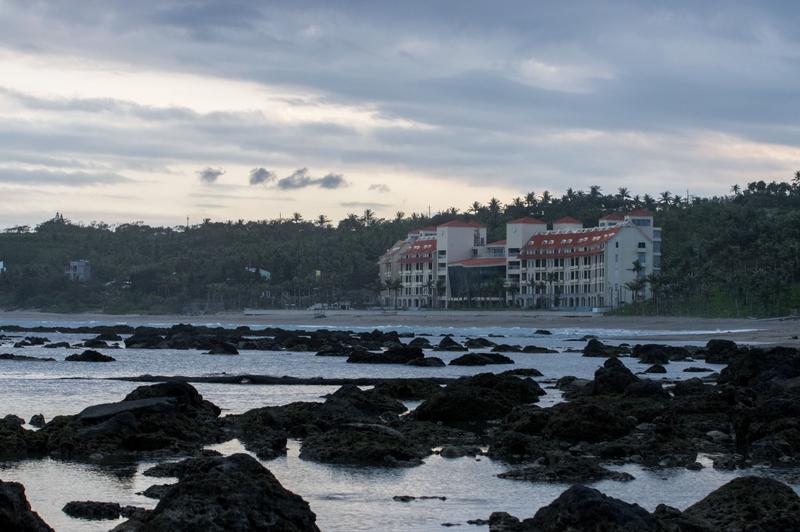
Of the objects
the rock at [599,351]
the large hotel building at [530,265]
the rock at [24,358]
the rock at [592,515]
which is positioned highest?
the large hotel building at [530,265]

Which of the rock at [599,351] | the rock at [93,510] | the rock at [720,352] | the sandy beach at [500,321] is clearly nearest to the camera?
the rock at [93,510]

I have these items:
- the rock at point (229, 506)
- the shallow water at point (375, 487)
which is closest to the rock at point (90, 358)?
the shallow water at point (375, 487)

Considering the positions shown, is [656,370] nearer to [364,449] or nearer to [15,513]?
[364,449]

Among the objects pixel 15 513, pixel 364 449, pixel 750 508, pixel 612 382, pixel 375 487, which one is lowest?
pixel 375 487

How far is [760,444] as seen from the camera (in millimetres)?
23469

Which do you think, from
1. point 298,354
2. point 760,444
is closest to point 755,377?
point 760,444

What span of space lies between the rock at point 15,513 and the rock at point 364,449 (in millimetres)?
9433

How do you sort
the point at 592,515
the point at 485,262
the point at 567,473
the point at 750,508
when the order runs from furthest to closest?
the point at 485,262 → the point at 567,473 → the point at 750,508 → the point at 592,515

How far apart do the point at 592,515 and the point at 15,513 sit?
21.5ft

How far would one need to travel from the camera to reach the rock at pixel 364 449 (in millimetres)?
22953

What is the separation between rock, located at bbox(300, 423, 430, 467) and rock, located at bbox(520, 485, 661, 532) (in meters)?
8.31

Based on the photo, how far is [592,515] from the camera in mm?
13820

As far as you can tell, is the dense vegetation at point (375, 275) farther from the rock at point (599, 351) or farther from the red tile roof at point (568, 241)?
the rock at point (599, 351)

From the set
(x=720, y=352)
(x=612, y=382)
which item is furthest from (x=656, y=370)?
(x=612, y=382)
